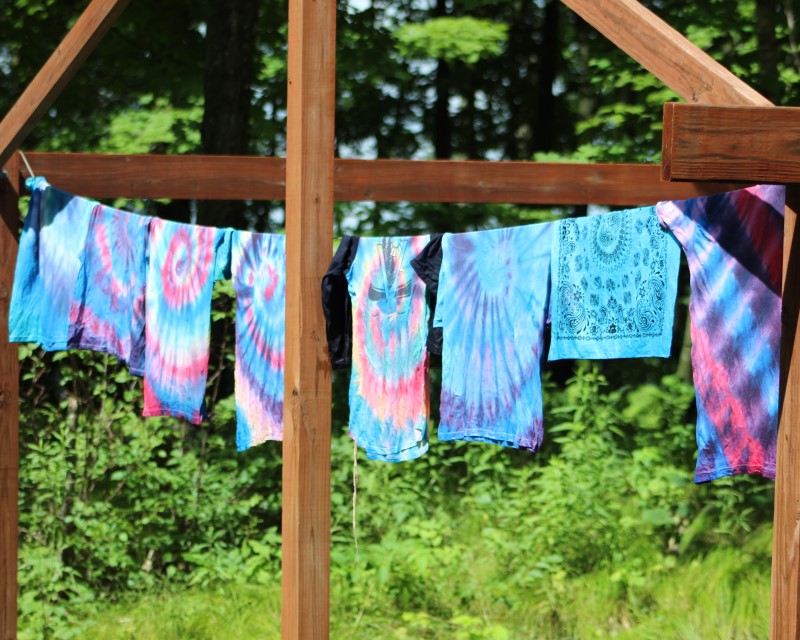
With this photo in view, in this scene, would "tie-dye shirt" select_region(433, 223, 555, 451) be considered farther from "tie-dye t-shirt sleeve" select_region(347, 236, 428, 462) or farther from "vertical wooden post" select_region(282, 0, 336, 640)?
"vertical wooden post" select_region(282, 0, 336, 640)

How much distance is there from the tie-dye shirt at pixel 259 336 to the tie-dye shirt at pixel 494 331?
67 centimetres

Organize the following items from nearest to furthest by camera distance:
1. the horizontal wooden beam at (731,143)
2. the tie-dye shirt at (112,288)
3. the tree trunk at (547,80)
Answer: the horizontal wooden beam at (731,143), the tie-dye shirt at (112,288), the tree trunk at (547,80)

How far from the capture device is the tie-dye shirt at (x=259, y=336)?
3.92 metres

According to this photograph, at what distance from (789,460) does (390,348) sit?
1424mm

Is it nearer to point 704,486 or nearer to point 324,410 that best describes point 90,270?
point 324,410

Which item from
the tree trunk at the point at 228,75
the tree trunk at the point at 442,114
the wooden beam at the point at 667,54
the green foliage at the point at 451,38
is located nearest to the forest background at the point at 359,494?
the tree trunk at the point at 228,75

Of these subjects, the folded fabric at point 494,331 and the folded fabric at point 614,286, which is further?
the folded fabric at point 494,331

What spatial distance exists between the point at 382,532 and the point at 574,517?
1302 mm

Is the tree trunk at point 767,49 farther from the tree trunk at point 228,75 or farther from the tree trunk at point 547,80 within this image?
the tree trunk at point 547,80

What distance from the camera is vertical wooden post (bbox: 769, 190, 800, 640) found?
2.75 m

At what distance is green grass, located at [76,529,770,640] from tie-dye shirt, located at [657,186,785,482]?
2.23m

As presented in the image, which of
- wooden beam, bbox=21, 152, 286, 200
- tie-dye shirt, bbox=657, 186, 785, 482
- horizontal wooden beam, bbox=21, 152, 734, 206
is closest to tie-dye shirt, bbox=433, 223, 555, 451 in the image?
tie-dye shirt, bbox=657, 186, 785, 482

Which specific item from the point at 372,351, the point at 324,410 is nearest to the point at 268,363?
the point at 372,351

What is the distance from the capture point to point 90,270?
4258 mm
